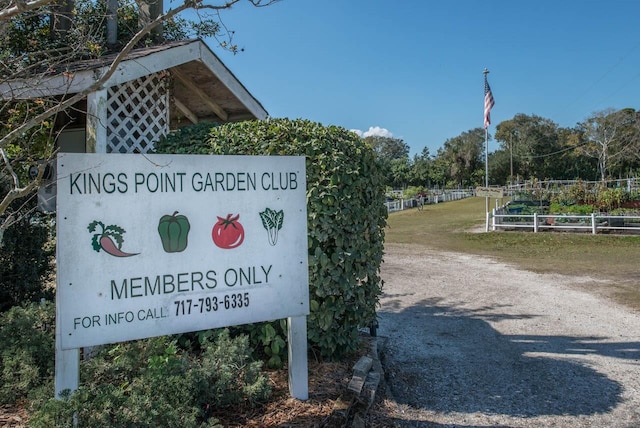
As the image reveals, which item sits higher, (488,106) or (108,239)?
(488,106)

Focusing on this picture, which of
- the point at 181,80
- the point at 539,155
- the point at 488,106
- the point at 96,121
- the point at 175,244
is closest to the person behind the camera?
the point at 175,244

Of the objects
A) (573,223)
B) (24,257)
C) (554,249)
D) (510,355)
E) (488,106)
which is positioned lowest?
(510,355)

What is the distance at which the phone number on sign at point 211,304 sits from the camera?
8.61 ft

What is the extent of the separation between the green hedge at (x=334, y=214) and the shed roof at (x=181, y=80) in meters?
1.16

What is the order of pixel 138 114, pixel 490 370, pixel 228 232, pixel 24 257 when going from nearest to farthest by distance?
pixel 228 232 < pixel 490 370 < pixel 24 257 < pixel 138 114

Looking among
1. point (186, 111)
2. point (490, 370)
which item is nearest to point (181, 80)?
point (186, 111)

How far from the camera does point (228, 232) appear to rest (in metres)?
2.81

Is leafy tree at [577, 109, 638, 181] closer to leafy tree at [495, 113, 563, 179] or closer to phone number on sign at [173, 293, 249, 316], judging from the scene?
leafy tree at [495, 113, 563, 179]

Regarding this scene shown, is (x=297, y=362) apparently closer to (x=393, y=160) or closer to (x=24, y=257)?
(x=24, y=257)

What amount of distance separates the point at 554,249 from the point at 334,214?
12.6 m

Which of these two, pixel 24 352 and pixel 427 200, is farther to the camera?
pixel 427 200

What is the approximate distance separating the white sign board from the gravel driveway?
5.11 ft

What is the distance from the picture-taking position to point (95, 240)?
2424 millimetres

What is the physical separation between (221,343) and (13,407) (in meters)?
1.29
